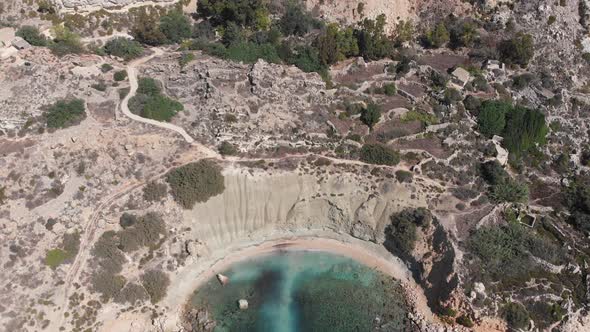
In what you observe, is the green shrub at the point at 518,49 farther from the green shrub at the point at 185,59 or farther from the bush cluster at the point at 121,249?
the bush cluster at the point at 121,249

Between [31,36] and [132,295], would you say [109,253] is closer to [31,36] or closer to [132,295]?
[132,295]

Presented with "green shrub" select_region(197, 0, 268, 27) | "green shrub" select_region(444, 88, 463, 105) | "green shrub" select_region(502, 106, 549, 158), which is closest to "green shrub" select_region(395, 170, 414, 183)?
"green shrub" select_region(444, 88, 463, 105)

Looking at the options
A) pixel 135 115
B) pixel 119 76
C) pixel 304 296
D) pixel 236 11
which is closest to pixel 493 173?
A: pixel 304 296

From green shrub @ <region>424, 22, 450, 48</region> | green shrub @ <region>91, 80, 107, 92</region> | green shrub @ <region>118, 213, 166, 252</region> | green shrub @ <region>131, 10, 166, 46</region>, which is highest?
green shrub @ <region>424, 22, 450, 48</region>

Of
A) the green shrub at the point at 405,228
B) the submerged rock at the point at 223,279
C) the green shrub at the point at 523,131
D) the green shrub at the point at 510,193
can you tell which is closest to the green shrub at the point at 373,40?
the green shrub at the point at 523,131

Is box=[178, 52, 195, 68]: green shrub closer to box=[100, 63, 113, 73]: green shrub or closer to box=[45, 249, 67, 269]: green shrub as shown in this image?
box=[100, 63, 113, 73]: green shrub

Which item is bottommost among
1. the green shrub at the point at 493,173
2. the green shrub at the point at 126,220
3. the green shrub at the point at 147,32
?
the green shrub at the point at 126,220
